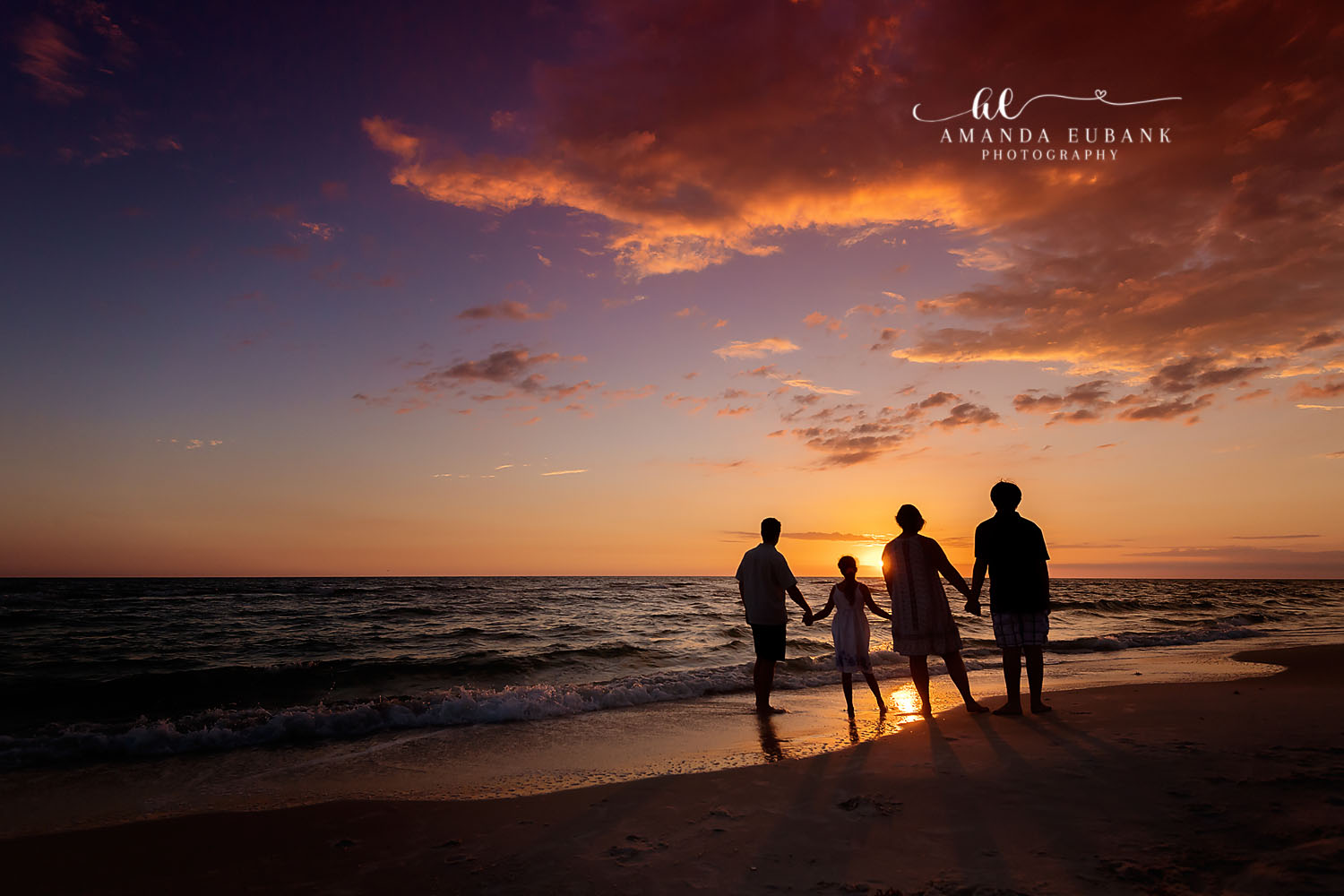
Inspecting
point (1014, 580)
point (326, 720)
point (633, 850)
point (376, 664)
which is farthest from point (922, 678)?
point (376, 664)

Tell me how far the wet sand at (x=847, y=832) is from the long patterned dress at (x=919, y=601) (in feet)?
4.52

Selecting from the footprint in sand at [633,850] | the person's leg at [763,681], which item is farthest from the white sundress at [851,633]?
the footprint in sand at [633,850]

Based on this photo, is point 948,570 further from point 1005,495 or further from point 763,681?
point 763,681

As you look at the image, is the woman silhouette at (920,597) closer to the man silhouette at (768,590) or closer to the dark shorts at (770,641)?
the man silhouette at (768,590)

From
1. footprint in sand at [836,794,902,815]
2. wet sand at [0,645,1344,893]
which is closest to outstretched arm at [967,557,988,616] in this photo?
wet sand at [0,645,1344,893]

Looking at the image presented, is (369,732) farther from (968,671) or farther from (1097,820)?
(968,671)

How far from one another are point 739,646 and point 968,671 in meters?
5.33

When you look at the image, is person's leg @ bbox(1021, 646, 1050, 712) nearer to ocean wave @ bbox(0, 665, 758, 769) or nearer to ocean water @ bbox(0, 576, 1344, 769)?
ocean water @ bbox(0, 576, 1344, 769)

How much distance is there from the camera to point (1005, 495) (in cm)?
702

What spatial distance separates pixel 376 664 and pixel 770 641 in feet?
28.8

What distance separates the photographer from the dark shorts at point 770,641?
8422mm

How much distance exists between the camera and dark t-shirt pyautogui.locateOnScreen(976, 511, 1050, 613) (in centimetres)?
686

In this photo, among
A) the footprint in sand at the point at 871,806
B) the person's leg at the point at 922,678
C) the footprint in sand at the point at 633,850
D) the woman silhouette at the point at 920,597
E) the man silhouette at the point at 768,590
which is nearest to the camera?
the footprint in sand at the point at 633,850

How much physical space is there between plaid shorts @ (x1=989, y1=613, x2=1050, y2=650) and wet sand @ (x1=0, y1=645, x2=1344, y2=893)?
111 centimetres
